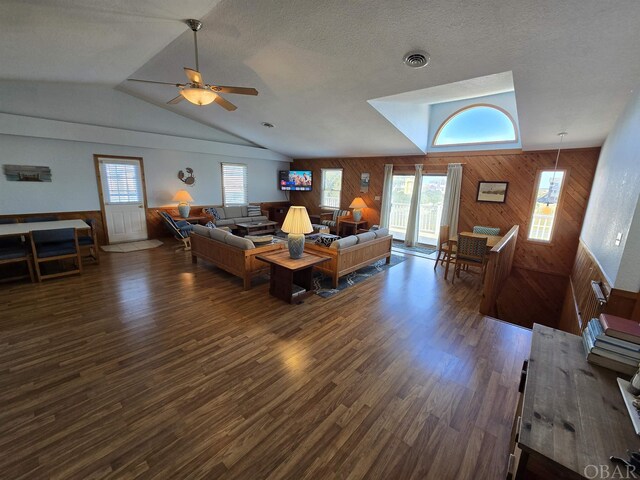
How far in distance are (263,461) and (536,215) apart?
6.19 m

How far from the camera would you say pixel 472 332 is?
3.10m

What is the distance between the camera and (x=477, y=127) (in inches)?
231

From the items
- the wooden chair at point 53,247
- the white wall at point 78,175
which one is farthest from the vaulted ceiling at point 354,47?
the wooden chair at point 53,247

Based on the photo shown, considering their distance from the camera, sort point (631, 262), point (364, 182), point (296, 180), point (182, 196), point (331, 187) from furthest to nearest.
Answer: point (296, 180)
point (331, 187)
point (364, 182)
point (182, 196)
point (631, 262)

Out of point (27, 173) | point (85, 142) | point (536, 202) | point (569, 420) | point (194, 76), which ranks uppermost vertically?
point (194, 76)

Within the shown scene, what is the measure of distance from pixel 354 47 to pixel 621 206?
319cm

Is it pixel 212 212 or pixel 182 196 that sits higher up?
pixel 182 196

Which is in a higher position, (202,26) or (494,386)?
(202,26)

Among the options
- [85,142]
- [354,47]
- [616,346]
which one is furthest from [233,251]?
[85,142]

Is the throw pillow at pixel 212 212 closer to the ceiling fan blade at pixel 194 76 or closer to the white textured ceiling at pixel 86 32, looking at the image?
the white textured ceiling at pixel 86 32

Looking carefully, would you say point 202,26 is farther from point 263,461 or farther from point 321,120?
point 263,461

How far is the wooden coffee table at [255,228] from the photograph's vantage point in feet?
24.5

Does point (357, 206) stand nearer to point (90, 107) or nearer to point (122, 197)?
point (122, 197)

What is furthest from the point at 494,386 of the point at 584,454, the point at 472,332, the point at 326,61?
the point at 326,61
